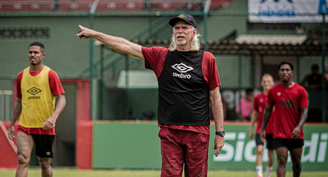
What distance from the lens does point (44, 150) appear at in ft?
27.2

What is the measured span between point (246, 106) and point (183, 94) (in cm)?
860

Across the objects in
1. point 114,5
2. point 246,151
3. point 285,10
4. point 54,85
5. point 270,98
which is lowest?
point 246,151

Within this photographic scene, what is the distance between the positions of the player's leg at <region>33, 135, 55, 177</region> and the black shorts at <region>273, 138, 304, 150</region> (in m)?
3.56

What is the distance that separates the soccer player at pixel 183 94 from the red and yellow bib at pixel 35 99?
234 cm

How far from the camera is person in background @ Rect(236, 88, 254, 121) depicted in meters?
14.6

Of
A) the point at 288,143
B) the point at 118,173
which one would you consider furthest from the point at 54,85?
the point at 118,173

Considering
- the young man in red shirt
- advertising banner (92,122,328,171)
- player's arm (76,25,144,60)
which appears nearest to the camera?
player's arm (76,25,144,60)

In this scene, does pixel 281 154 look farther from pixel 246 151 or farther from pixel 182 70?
pixel 246 151

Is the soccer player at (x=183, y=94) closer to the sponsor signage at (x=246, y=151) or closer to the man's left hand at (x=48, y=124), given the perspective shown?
the man's left hand at (x=48, y=124)

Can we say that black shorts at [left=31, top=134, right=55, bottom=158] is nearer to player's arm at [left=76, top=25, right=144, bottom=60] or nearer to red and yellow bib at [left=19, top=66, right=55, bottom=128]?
red and yellow bib at [left=19, top=66, right=55, bottom=128]

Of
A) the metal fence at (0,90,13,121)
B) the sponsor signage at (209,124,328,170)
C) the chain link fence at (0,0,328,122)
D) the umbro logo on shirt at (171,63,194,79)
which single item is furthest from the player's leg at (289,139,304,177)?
the metal fence at (0,90,13,121)

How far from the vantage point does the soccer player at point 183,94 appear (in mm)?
6305

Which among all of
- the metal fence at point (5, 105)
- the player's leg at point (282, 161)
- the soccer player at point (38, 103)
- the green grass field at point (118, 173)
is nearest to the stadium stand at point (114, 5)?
the metal fence at point (5, 105)

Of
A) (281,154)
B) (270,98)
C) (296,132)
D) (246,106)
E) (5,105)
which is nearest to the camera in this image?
(296,132)
